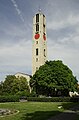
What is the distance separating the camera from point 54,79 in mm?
70500

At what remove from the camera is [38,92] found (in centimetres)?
7844

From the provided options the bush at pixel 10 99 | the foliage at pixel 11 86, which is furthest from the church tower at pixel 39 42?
the bush at pixel 10 99

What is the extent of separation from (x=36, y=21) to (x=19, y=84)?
28.5 metres

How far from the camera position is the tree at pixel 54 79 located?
70312 mm

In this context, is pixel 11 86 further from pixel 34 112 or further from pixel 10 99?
pixel 34 112

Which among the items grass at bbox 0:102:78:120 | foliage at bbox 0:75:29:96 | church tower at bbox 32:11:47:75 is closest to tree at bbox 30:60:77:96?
foliage at bbox 0:75:29:96

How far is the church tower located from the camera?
8856 cm

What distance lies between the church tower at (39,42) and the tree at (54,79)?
1169cm

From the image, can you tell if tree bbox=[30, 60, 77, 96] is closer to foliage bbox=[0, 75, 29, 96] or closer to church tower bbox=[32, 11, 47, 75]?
foliage bbox=[0, 75, 29, 96]

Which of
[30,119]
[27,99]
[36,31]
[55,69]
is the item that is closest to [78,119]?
[30,119]

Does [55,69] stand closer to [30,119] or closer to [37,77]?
[37,77]

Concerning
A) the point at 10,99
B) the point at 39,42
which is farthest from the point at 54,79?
the point at 39,42

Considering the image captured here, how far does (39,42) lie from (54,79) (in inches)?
926

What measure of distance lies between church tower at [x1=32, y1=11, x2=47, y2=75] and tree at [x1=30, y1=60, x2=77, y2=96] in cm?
1169
